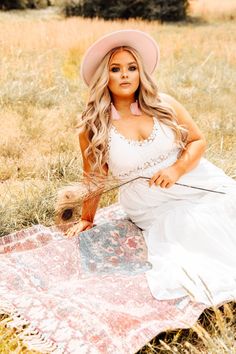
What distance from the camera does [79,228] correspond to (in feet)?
11.6

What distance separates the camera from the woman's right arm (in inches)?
134

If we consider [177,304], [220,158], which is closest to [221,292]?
[177,304]

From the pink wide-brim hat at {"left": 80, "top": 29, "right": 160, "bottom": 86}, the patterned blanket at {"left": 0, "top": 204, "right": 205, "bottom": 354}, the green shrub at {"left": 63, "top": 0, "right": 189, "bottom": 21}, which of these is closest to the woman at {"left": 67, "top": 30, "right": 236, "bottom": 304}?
the pink wide-brim hat at {"left": 80, "top": 29, "right": 160, "bottom": 86}

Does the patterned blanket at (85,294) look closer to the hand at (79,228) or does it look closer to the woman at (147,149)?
the hand at (79,228)

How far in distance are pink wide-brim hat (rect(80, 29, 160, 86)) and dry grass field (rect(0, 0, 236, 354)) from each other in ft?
3.88

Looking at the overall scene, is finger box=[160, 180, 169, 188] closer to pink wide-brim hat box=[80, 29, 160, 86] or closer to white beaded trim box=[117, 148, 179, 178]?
white beaded trim box=[117, 148, 179, 178]

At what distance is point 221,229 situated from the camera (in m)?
3.04

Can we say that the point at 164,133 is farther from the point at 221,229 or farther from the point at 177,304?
the point at 177,304

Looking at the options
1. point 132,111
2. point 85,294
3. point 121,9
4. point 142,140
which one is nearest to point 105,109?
point 132,111

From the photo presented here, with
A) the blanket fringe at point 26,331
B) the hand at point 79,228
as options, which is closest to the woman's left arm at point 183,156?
the hand at point 79,228

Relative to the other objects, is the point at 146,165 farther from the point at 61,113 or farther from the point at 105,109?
the point at 61,113

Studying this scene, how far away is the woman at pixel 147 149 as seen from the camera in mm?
3176

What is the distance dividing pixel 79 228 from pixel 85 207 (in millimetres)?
144

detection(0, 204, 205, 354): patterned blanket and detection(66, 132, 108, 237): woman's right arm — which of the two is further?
detection(66, 132, 108, 237): woman's right arm
